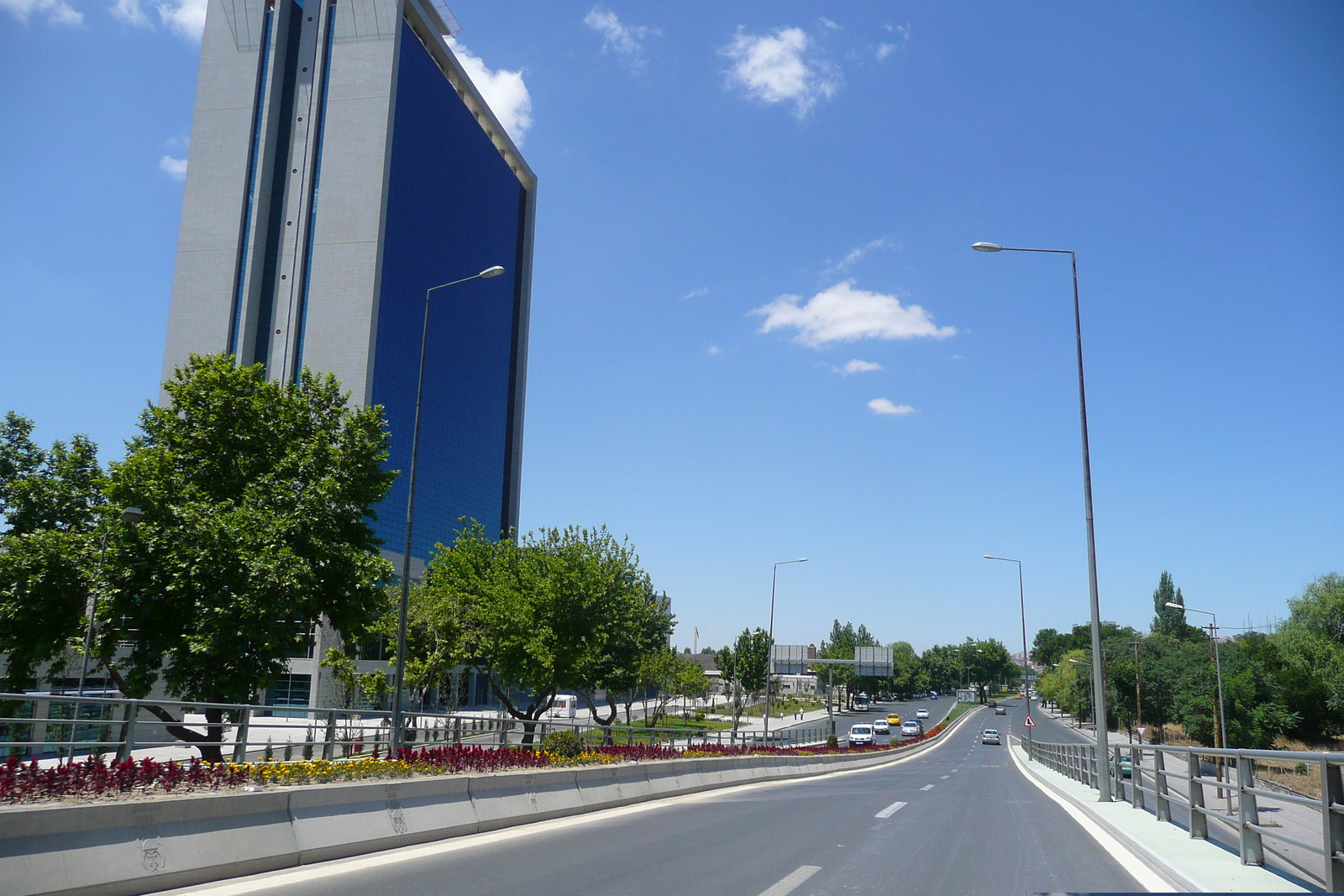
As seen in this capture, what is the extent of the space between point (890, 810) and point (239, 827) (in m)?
10.9

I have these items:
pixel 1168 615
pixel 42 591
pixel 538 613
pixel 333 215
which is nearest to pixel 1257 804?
pixel 42 591

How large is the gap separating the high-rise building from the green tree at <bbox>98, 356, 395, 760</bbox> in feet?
162

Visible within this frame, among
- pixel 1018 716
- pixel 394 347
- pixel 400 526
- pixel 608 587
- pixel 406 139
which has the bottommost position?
pixel 1018 716

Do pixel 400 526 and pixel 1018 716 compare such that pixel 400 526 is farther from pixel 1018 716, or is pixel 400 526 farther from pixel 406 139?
pixel 1018 716

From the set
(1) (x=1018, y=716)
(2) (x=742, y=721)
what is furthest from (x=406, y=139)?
(1) (x=1018, y=716)

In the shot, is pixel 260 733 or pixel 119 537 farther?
pixel 260 733

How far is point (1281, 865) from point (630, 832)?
24.6 feet

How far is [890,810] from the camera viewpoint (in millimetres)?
15141

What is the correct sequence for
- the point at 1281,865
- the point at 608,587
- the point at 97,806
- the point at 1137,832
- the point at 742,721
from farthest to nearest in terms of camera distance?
the point at 742,721, the point at 608,587, the point at 1137,832, the point at 1281,865, the point at 97,806

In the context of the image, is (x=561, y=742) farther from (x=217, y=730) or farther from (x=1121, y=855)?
(x=1121, y=855)

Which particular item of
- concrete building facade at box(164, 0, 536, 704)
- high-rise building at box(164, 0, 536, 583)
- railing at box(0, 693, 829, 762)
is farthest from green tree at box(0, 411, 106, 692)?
high-rise building at box(164, 0, 536, 583)

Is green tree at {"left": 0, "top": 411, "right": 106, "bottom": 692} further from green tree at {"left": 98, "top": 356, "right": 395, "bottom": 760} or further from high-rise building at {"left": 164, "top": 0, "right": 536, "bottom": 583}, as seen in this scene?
high-rise building at {"left": 164, "top": 0, "right": 536, "bottom": 583}

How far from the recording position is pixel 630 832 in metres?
11.9

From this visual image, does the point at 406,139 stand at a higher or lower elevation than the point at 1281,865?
higher
